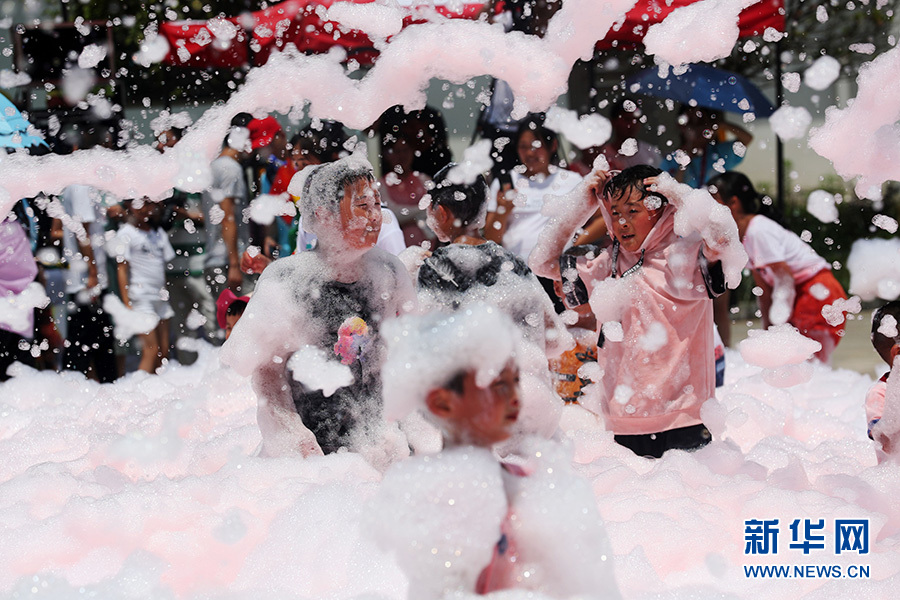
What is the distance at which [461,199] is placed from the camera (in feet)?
9.89

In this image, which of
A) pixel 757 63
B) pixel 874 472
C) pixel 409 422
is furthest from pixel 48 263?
pixel 757 63

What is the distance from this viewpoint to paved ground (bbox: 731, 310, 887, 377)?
6.73m

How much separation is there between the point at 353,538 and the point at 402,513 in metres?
0.89

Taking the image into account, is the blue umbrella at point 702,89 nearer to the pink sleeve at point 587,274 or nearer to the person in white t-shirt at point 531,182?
the person in white t-shirt at point 531,182

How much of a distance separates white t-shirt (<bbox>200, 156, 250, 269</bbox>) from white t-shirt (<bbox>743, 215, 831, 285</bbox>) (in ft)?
9.78

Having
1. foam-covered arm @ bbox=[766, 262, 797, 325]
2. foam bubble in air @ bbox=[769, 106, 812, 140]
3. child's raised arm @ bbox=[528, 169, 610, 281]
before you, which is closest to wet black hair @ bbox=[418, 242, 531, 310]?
child's raised arm @ bbox=[528, 169, 610, 281]

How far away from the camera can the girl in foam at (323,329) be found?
2.66 m

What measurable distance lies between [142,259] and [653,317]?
401cm

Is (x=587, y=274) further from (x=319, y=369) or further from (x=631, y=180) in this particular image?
(x=319, y=369)

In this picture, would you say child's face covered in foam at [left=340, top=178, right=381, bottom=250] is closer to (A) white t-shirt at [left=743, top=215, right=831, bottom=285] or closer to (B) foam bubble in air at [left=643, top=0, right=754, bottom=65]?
(B) foam bubble in air at [left=643, top=0, right=754, bottom=65]

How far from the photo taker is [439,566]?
144 cm

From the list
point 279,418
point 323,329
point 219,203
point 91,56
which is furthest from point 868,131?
point 91,56

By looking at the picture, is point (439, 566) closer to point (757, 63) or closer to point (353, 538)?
point (353, 538)

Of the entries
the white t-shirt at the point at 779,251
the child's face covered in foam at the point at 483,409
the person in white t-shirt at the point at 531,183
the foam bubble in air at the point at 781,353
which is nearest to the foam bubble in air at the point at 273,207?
the person in white t-shirt at the point at 531,183
